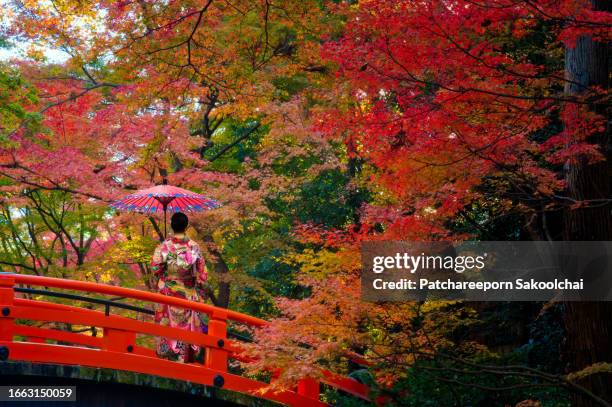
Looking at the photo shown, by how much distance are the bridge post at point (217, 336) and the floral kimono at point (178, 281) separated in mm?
515

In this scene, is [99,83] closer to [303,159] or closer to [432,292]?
[303,159]

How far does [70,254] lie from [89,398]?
975cm

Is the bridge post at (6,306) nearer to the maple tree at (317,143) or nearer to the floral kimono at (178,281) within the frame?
the floral kimono at (178,281)

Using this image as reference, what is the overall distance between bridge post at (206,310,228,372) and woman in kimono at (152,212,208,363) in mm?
513

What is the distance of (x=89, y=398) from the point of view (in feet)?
29.3

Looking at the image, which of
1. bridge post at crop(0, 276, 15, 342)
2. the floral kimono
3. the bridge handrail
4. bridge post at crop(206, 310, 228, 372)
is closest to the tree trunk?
the bridge handrail

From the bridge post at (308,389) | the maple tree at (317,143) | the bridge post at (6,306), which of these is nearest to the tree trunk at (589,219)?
the maple tree at (317,143)

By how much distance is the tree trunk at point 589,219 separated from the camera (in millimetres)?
8477

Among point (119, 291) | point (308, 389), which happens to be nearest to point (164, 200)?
point (119, 291)

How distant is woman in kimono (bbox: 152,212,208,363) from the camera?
9.71 meters

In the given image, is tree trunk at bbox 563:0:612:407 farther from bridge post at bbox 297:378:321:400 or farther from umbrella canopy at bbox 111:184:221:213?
umbrella canopy at bbox 111:184:221:213

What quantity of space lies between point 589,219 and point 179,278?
190 inches

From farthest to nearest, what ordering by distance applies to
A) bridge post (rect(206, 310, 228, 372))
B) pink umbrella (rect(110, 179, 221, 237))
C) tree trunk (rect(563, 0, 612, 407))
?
pink umbrella (rect(110, 179, 221, 237)) → bridge post (rect(206, 310, 228, 372)) → tree trunk (rect(563, 0, 612, 407))

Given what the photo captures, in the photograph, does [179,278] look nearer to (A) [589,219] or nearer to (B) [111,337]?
(B) [111,337]
